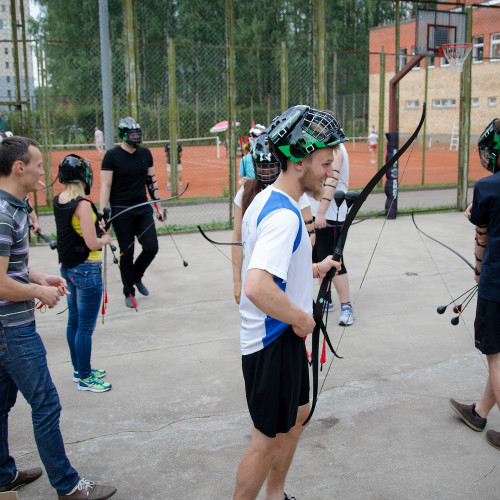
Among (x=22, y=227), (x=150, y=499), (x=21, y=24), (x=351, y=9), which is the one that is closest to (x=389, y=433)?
(x=150, y=499)

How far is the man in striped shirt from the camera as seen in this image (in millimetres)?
2658

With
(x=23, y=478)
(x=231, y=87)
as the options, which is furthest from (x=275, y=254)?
(x=231, y=87)

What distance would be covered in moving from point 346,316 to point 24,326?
11.2 feet

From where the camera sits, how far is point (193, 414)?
3811mm

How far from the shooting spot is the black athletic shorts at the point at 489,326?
3.20 meters

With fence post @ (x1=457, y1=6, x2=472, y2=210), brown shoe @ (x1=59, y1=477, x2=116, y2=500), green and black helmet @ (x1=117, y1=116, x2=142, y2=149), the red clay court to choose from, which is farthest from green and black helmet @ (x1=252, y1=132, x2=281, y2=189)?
the red clay court

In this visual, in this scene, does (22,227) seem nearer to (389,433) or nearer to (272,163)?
(272,163)

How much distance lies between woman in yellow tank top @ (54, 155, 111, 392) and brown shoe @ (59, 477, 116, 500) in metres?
1.26

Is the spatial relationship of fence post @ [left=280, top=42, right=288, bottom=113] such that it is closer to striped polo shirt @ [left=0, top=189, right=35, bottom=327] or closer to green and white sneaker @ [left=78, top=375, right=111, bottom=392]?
green and white sneaker @ [left=78, top=375, right=111, bottom=392]

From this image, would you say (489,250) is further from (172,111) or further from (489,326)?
(172,111)

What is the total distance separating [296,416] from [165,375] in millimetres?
2116

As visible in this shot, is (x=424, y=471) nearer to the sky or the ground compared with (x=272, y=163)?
nearer to the ground

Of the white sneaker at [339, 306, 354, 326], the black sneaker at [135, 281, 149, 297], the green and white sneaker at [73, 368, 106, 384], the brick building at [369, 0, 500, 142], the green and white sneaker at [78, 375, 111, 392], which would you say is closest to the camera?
the green and white sneaker at [78, 375, 111, 392]

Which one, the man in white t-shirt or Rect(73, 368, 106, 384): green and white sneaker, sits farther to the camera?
Rect(73, 368, 106, 384): green and white sneaker
